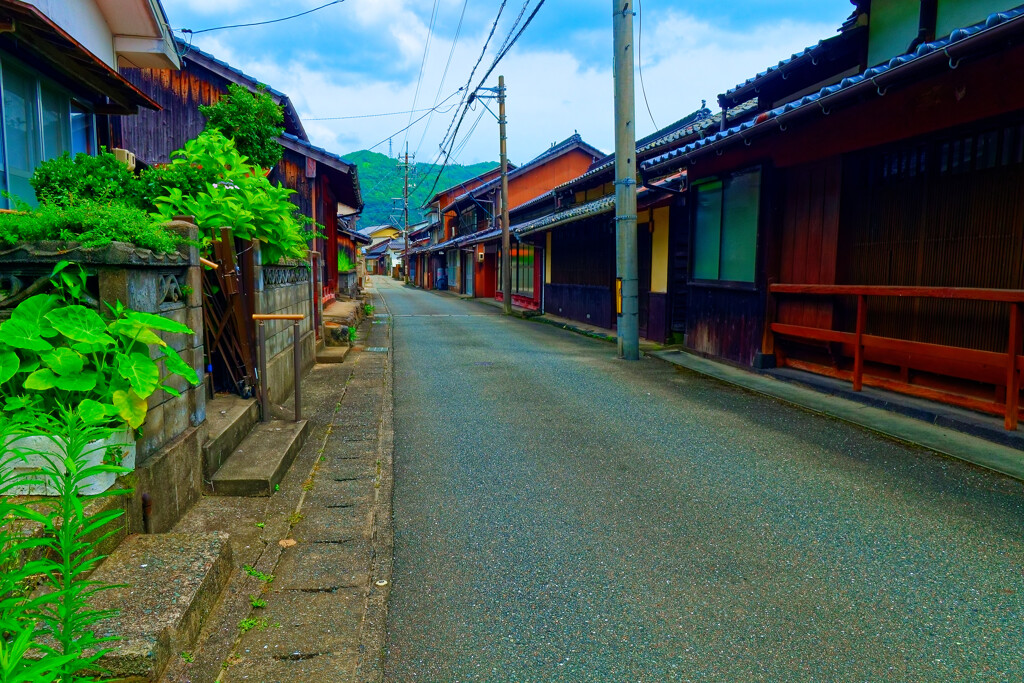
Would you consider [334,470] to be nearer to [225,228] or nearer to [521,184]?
[225,228]

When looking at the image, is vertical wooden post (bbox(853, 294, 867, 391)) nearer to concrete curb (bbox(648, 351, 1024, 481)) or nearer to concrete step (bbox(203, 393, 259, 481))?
concrete curb (bbox(648, 351, 1024, 481))

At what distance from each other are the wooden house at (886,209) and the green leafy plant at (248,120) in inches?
272

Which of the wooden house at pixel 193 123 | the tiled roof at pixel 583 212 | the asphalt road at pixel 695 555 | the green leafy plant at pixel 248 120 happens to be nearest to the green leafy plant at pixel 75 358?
the asphalt road at pixel 695 555

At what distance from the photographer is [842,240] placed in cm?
897

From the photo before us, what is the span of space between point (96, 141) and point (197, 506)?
23.1ft

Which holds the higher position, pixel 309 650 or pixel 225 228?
pixel 225 228

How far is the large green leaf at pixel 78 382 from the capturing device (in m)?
3.12

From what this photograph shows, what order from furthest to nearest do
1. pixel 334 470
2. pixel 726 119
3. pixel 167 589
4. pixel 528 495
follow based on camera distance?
pixel 726 119, pixel 334 470, pixel 528 495, pixel 167 589

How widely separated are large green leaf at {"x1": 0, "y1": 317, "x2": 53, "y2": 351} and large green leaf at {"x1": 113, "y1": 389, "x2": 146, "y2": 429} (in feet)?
1.30

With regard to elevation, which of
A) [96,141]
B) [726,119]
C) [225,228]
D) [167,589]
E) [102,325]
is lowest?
[167,589]

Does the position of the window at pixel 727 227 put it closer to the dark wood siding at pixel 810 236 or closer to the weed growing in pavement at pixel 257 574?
the dark wood siding at pixel 810 236

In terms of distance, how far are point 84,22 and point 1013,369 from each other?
38.7 ft

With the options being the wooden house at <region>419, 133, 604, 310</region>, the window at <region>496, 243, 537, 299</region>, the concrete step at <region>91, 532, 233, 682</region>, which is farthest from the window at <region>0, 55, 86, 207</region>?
the window at <region>496, 243, 537, 299</region>

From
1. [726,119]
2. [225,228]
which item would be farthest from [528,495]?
[726,119]
